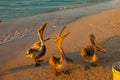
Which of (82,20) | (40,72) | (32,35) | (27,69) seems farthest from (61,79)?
(82,20)

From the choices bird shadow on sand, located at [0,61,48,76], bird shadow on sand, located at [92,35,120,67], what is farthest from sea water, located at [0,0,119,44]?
bird shadow on sand, located at [92,35,120,67]

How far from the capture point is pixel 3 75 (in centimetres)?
812

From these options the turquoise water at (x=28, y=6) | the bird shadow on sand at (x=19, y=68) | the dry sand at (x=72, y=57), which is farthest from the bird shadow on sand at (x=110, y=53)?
the turquoise water at (x=28, y=6)

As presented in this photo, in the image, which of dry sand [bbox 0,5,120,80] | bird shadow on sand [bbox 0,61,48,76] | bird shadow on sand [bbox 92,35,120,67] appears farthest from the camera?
bird shadow on sand [bbox 92,35,120,67]

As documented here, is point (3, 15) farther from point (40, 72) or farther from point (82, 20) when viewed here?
point (40, 72)

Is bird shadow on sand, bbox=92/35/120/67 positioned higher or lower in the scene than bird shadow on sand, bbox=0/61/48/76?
lower

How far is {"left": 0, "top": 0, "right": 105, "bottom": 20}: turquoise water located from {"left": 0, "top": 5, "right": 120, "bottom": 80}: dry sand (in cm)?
522

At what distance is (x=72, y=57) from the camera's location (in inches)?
360

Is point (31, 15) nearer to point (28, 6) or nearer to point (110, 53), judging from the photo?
point (28, 6)

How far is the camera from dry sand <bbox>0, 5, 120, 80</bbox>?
7.94 metres

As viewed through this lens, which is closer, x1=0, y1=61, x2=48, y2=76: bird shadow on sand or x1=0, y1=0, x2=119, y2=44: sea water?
x1=0, y1=61, x2=48, y2=76: bird shadow on sand

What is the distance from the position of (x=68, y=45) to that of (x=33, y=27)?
3.89 m

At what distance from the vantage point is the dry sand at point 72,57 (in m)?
7.94

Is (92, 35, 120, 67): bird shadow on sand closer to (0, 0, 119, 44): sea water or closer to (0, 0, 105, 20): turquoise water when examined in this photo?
(0, 0, 119, 44): sea water
